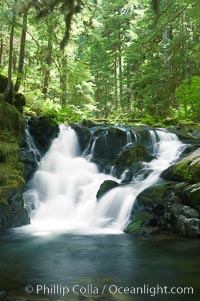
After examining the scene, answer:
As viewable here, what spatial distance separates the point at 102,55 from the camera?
1253 inches

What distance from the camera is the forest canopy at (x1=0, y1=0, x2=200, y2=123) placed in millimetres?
8992

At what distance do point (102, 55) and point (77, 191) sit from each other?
A: 71.1 feet

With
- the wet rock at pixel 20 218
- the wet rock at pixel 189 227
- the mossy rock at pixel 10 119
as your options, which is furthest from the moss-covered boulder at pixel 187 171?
the mossy rock at pixel 10 119

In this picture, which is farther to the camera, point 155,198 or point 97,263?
point 155,198

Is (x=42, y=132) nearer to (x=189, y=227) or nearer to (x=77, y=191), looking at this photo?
(x=77, y=191)

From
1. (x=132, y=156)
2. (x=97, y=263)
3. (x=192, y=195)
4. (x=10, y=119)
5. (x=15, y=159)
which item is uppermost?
(x=10, y=119)

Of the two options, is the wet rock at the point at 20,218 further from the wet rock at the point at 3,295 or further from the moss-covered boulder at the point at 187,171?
the wet rock at the point at 3,295

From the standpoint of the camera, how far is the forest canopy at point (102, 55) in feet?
29.5

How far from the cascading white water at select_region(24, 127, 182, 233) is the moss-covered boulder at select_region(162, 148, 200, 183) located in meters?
0.64

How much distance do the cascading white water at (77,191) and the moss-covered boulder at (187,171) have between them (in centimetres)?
64

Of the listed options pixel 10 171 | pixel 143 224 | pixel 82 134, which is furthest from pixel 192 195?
pixel 82 134

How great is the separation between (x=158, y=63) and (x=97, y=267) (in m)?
18.2

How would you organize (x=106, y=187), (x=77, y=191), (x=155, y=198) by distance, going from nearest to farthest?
(x=155, y=198) < (x=106, y=187) < (x=77, y=191)

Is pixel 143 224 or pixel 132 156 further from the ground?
pixel 132 156
